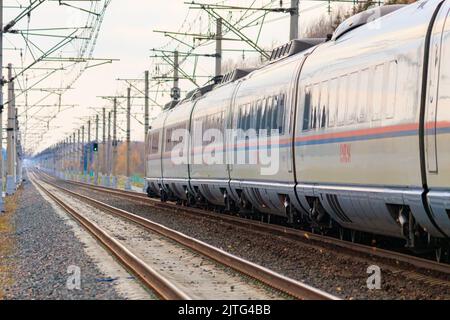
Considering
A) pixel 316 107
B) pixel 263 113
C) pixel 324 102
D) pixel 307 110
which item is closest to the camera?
pixel 324 102

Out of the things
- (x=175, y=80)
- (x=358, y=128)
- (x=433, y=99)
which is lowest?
(x=358, y=128)

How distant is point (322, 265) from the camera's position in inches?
472

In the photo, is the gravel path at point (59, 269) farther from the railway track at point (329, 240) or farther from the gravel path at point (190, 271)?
the railway track at point (329, 240)

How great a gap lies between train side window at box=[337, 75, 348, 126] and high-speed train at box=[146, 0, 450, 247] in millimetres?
32

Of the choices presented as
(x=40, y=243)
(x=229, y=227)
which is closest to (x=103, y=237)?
(x=40, y=243)

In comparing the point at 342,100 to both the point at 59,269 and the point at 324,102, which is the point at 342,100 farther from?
the point at 59,269

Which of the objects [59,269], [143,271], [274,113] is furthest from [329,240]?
[59,269]

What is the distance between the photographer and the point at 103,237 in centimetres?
1731

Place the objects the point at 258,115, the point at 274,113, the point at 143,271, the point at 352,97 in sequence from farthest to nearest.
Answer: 1. the point at 258,115
2. the point at 274,113
3. the point at 352,97
4. the point at 143,271

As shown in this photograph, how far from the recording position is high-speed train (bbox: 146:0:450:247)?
9.43 m

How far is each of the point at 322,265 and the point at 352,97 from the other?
8.50 feet

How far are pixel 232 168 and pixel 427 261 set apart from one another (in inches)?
335

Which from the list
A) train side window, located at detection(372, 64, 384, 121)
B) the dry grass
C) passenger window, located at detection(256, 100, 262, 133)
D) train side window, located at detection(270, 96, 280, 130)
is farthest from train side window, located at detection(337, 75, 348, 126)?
the dry grass

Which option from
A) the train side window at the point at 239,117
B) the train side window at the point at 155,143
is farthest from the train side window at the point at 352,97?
the train side window at the point at 155,143
